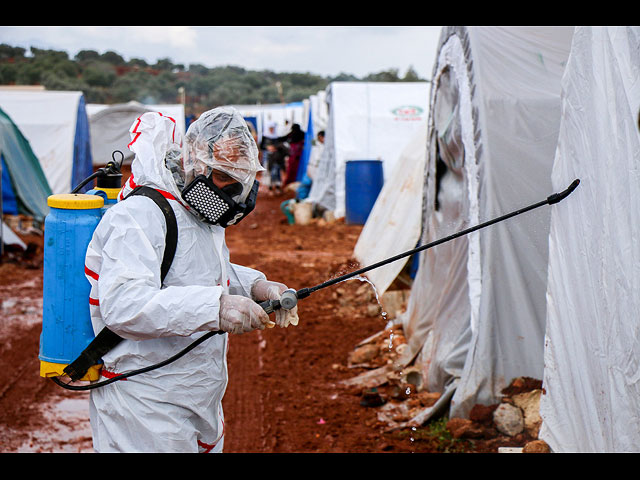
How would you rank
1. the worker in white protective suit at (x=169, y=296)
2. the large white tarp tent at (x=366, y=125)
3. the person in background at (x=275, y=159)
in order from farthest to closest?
the person in background at (x=275, y=159) → the large white tarp tent at (x=366, y=125) → the worker in white protective suit at (x=169, y=296)

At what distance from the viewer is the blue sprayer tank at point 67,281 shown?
8.31ft

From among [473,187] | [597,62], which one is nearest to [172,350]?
[597,62]

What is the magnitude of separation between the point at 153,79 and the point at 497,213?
57301 mm

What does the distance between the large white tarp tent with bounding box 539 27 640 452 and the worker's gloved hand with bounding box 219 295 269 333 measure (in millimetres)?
1229

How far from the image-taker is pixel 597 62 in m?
2.66

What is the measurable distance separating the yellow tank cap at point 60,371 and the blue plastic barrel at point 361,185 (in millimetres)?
10221

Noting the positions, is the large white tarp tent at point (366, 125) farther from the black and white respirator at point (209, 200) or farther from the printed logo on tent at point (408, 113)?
the black and white respirator at point (209, 200)

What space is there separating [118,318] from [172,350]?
0.32 meters

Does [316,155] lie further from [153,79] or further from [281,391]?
[153,79]

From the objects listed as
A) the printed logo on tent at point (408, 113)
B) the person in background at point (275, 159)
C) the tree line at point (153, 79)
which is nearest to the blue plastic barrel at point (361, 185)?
the printed logo on tent at point (408, 113)

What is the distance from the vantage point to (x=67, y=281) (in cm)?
254

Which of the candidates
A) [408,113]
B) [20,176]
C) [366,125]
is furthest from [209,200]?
[20,176]

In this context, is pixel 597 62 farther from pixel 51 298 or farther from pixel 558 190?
pixel 51 298

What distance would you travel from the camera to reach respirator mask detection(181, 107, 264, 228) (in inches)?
98.8
